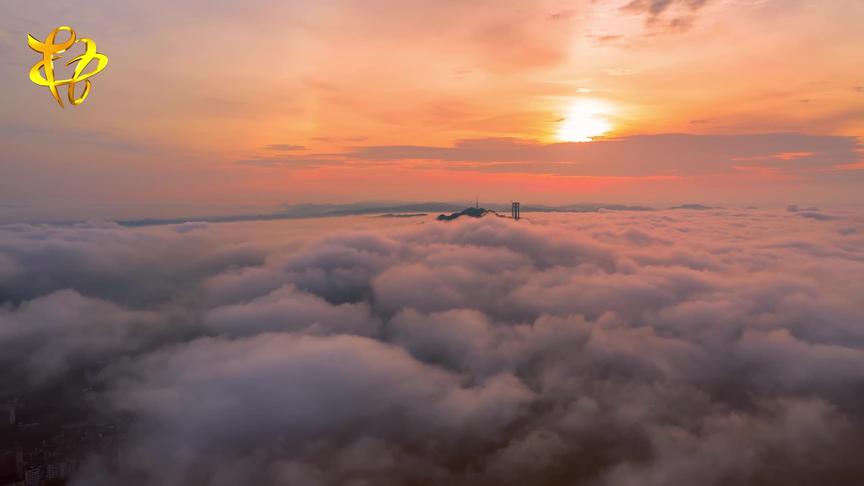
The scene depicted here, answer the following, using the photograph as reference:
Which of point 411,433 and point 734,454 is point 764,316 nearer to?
point 734,454

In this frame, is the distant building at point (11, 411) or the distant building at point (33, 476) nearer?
the distant building at point (33, 476)

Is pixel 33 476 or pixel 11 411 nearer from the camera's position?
pixel 33 476

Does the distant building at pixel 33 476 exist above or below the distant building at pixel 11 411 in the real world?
above

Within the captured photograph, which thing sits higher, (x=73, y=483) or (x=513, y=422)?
(x=73, y=483)

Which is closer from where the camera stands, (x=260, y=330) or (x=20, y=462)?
(x=20, y=462)

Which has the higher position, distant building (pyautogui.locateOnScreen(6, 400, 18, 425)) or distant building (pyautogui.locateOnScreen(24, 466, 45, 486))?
distant building (pyautogui.locateOnScreen(24, 466, 45, 486))

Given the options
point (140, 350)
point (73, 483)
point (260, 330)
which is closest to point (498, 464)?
point (73, 483)

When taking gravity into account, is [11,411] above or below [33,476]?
below

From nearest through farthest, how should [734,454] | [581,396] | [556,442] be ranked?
1. [734,454]
2. [556,442]
3. [581,396]

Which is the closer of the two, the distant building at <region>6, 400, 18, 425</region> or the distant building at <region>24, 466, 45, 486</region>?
the distant building at <region>24, 466, 45, 486</region>

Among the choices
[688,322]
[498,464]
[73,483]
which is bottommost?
[498,464]

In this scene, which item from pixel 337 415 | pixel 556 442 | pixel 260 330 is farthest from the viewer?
pixel 260 330
